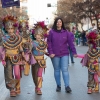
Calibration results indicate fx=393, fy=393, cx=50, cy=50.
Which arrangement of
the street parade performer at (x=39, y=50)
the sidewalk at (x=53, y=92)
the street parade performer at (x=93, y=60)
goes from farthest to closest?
1. the street parade performer at (x=93, y=60)
2. the street parade performer at (x=39, y=50)
3. the sidewalk at (x=53, y=92)

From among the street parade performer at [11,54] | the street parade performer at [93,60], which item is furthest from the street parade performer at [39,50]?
the street parade performer at [93,60]

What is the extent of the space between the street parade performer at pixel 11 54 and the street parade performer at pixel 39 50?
425mm

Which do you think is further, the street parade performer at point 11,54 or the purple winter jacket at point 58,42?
the purple winter jacket at point 58,42

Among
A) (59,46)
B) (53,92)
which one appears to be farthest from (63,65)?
(53,92)

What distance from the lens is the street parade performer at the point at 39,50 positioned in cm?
909

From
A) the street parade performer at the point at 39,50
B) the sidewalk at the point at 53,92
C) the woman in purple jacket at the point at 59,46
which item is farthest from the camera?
the woman in purple jacket at the point at 59,46

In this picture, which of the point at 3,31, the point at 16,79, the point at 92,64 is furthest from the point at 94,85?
the point at 3,31

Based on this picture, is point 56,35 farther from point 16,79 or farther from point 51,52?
point 16,79

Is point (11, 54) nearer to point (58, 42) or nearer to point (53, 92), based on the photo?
point (58, 42)

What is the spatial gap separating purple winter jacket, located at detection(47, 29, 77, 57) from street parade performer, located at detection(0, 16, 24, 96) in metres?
0.91

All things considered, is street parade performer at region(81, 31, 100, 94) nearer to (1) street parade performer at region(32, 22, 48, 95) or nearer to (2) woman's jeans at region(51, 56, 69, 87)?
(2) woman's jeans at region(51, 56, 69, 87)

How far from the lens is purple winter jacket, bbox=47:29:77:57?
9.41 m

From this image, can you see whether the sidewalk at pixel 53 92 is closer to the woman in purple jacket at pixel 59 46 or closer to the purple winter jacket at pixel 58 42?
the woman in purple jacket at pixel 59 46

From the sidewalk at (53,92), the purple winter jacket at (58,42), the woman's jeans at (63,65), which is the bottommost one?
the sidewalk at (53,92)
